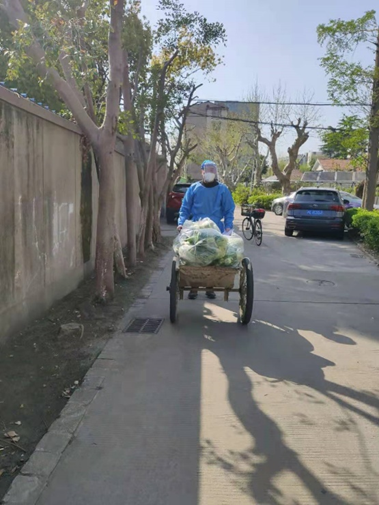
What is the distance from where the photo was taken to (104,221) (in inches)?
248

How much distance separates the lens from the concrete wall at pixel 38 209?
4500 millimetres

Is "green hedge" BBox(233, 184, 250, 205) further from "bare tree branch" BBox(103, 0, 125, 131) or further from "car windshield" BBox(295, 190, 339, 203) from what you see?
"bare tree branch" BBox(103, 0, 125, 131)

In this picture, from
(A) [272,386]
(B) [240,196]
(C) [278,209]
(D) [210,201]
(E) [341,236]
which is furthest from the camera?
(B) [240,196]

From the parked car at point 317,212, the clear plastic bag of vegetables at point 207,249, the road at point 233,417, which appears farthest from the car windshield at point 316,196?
the clear plastic bag of vegetables at point 207,249

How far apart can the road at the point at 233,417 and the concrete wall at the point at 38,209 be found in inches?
43.6

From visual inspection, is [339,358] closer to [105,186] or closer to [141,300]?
[141,300]

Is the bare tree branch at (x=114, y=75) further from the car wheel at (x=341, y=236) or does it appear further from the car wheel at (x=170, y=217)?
the car wheel at (x=170, y=217)

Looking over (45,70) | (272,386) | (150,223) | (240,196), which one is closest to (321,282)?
(150,223)

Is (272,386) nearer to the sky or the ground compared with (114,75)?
nearer to the ground

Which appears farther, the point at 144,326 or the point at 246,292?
the point at 144,326

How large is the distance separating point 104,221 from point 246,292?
6.95ft

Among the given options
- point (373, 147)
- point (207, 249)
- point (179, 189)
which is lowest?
point (207, 249)

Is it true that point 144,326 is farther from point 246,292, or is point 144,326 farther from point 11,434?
point 11,434

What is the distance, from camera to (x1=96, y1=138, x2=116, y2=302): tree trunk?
6.25 metres
